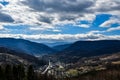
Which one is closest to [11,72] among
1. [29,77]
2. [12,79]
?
[12,79]

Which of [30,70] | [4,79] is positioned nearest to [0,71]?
[4,79]

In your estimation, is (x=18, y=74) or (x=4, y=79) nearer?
(x=4, y=79)

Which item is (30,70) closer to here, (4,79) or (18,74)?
(18,74)

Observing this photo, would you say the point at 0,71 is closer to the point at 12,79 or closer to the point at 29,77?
the point at 12,79

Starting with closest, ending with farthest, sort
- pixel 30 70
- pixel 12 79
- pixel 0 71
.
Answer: pixel 0 71 < pixel 12 79 < pixel 30 70

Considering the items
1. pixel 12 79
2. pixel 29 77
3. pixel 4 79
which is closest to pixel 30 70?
pixel 29 77

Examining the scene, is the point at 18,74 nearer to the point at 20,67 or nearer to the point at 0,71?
the point at 20,67

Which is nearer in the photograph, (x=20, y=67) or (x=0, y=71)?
(x=0, y=71)

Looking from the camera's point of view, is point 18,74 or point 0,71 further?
point 18,74

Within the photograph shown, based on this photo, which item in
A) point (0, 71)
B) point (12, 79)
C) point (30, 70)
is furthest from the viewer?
point (30, 70)
